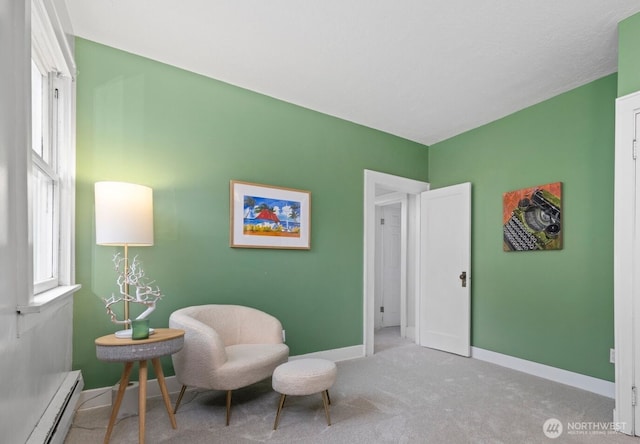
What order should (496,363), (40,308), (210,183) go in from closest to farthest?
(40,308)
(210,183)
(496,363)

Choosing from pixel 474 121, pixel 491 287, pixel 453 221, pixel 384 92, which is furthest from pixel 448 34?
pixel 491 287

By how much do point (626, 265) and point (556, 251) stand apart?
40.3 inches

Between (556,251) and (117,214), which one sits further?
(556,251)

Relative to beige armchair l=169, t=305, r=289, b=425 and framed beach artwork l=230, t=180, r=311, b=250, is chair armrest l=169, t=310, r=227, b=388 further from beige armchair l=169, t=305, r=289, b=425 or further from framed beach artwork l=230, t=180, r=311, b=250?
framed beach artwork l=230, t=180, r=311, b=250

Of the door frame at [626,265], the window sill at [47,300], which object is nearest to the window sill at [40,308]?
the window sill at [47,300]

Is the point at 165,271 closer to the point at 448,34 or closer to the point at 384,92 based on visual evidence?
the point at 384,92

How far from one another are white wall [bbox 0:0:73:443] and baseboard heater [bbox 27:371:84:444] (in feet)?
0.14

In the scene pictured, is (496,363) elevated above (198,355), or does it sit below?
below

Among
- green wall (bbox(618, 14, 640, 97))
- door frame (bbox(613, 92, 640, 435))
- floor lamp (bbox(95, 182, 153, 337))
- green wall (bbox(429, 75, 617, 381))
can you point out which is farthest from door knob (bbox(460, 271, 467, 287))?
floor lamp (bbox(95, 182, 153, 337))

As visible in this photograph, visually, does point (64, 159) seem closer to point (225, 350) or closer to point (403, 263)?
point (225, 350)

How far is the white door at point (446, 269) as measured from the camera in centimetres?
414

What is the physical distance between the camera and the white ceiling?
2.27 m

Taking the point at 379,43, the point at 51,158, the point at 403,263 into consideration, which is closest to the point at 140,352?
the point at 51,158

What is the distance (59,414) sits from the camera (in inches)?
71.9
